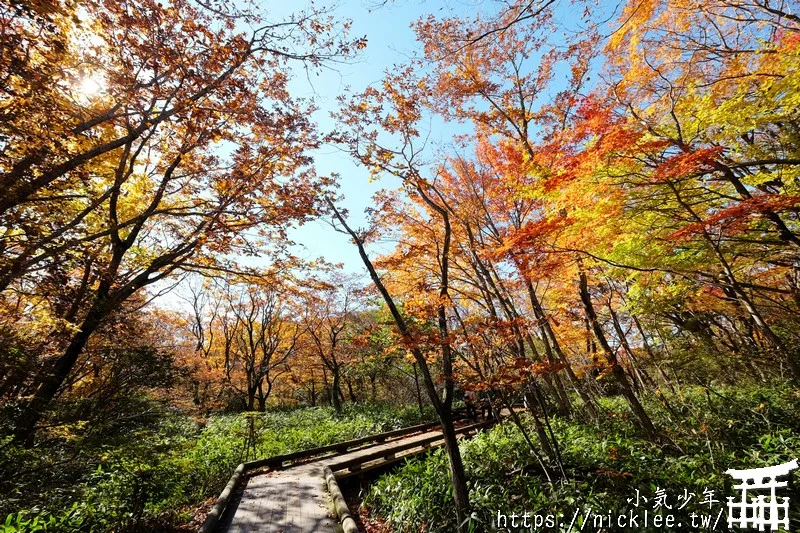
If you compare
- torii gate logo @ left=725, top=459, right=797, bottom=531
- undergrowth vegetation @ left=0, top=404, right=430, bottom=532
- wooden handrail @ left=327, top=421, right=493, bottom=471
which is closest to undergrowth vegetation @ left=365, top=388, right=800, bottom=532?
torii gate logo @ left=725, top=459, right=797, bottom=531

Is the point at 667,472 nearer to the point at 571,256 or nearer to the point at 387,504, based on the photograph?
the point at 571,256

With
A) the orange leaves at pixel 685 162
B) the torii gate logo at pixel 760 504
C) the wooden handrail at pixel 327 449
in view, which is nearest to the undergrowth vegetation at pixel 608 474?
the torii gate logo at pixel 760 504

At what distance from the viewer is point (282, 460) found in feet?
28.7

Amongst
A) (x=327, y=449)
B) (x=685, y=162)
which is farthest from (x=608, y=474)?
(x=327, y=449)

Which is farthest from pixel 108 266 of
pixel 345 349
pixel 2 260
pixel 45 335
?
pixel 345 349

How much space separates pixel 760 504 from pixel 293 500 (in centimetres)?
706

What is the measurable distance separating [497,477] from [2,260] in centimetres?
788

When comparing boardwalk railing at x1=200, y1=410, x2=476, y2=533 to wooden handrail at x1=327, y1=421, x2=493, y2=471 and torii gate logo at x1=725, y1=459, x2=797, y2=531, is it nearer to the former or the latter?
wooden handrail at x1=327, y1=421, x2=493, y2=471

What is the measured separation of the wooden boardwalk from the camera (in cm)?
544

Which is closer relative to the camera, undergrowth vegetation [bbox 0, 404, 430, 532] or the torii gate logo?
the torii gate logo

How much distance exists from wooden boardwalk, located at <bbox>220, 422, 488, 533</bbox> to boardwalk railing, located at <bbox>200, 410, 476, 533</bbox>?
228 millimetres

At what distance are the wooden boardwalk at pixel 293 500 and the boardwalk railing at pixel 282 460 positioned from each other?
0.75 ft

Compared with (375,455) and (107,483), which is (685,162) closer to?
(375,455)

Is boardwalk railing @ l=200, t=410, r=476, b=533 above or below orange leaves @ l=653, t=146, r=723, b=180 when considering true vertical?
below
